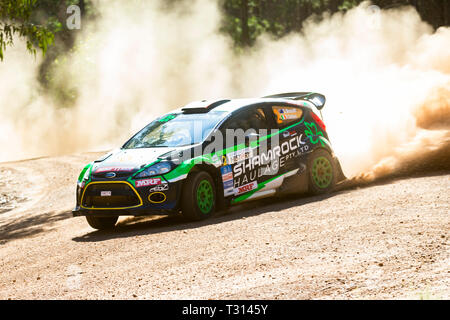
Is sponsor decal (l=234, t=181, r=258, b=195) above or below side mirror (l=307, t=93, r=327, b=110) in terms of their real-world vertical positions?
below

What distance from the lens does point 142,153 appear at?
9227 mm

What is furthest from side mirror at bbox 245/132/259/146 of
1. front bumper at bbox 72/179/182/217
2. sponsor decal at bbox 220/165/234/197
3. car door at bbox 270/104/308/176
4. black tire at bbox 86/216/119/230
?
black tire at bbox 86/216/119/230

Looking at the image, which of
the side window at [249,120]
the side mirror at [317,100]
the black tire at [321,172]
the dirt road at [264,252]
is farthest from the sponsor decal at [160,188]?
the side mirror at [317,100]

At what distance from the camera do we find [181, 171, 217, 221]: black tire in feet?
29.0

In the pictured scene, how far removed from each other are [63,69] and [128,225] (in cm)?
2501

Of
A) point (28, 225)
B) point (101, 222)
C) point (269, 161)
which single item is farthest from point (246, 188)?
point (28, 225)

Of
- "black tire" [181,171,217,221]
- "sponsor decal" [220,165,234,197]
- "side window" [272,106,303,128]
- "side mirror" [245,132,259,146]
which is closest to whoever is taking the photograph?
"black tire" [181,171,217,221]

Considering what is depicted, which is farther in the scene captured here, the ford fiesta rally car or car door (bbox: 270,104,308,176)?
car door (bbox: 270,104,308,176)

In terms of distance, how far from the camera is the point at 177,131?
9.67m

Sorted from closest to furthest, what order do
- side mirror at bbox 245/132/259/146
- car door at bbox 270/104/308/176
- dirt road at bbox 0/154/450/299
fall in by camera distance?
dirt road at bbox 0/154/450/299 < side mirror at bbox 245/132/259/146 < car door at bbox 270/104/308/176

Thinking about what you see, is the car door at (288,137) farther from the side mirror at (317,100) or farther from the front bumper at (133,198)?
the front bumper at (133,198)

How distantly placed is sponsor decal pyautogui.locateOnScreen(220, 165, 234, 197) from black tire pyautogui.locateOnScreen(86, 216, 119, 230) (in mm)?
1658

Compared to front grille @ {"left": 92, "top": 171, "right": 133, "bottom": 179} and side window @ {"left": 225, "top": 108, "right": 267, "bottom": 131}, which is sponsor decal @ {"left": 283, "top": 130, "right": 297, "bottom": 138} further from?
front grille @ {"left": 92, "top": 171, "right": 133, "bottom": 179}
